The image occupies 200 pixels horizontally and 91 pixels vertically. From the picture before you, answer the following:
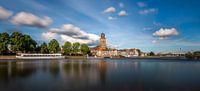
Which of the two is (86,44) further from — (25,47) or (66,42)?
(25,47)

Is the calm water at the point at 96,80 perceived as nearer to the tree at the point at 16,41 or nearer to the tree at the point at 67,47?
the tree at the point at 16,41

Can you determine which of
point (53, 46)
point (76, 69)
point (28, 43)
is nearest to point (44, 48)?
point (53, 46)

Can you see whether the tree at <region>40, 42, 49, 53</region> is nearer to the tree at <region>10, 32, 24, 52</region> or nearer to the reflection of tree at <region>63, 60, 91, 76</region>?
the tree at <region>10, 32, 24, 52</region>

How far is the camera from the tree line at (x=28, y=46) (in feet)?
341

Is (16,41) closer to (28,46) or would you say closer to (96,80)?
(28,46)

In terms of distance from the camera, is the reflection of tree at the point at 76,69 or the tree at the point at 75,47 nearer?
the reflection of tree at the point at 76,69

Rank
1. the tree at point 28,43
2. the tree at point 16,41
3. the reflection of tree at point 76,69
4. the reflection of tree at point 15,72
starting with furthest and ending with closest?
the tree at point 28,43 < the tree at point 16,41 < the reflection of tree at point 76,69 < the reflection of tree at point 15,72

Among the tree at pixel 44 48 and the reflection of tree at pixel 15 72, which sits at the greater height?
the tree at pixel 44 48

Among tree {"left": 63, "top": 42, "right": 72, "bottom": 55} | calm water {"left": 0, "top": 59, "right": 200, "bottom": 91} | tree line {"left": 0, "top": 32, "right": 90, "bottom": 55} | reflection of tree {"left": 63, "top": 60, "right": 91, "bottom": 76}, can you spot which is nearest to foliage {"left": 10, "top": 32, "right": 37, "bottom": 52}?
tree line {"left": 0, "top": 32, "right": 90, "bottom": 55}

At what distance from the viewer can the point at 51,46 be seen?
5118 inches

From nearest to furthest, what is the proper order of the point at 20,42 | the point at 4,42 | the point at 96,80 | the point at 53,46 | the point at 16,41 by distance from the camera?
the point at 96,80 → the point at 4,42 → the point at 16,41 → the point at 20,42 → the point at 53,46

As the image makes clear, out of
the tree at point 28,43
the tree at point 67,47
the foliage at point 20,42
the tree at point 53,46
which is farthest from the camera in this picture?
the tree at point 67,47

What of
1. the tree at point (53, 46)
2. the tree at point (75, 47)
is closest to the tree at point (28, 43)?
the tree at point (53, 46)

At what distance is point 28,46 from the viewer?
382 feet
